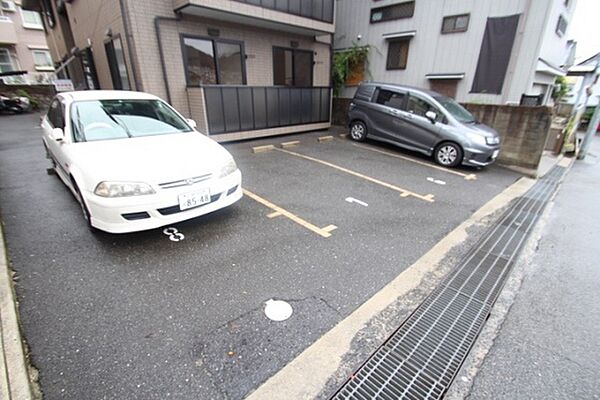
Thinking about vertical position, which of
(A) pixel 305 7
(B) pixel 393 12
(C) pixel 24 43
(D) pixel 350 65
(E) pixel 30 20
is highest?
(E) pixel 30 20

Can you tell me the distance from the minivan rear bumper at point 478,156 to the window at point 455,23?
586cm

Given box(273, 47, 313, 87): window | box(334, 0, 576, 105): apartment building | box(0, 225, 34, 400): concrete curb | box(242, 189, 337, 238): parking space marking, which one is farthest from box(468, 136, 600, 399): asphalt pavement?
box(273, 47, 313, 87): window

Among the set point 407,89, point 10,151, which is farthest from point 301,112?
point 10,151

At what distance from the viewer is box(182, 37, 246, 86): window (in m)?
7.30

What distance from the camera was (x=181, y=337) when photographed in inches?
76.8

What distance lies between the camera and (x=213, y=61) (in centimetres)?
774

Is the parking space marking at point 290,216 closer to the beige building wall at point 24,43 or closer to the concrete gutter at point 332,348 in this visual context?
the concrete gutter at point 332,348

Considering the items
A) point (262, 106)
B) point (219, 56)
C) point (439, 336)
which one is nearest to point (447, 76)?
point (262, 106)

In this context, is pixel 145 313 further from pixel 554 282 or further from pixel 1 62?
pixel 1 62

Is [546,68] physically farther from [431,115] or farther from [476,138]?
[431,115]

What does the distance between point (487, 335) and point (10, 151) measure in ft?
32.0

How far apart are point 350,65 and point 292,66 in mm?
3787

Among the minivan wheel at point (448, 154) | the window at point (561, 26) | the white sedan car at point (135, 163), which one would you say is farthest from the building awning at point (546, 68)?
the white sedan car at point (135, 163)

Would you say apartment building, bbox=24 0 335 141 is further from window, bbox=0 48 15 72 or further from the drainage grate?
window, bbox=0 48 15 72
